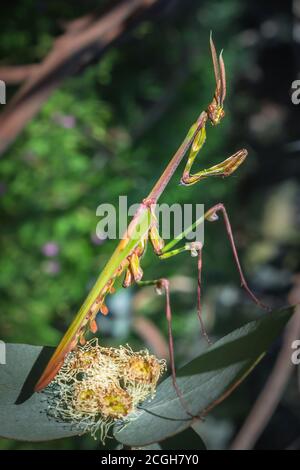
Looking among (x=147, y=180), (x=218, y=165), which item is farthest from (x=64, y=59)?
(x=147, y=180)

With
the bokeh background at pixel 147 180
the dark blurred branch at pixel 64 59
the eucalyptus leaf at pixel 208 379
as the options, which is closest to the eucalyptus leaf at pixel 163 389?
the eucalyptus leaf at pixel 208 379

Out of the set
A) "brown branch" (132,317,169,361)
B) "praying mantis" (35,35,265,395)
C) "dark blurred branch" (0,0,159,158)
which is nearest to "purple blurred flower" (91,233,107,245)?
"brown branch" (132,317,169,361)

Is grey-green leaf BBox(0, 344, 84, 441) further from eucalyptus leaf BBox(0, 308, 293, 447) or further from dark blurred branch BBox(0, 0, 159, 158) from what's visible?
dark blurred branch BBox(0, 0, 159, 158)

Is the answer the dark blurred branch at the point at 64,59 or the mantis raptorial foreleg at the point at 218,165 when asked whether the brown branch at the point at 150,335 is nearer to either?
the dark blurred branch at the point at 64,59

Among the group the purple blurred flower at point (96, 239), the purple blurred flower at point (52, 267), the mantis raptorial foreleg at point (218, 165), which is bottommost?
the purple blurred flower at point (52, 267)

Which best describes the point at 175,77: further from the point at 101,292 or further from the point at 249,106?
the point at 101,292

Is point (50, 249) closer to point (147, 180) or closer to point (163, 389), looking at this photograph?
point (147, 180)

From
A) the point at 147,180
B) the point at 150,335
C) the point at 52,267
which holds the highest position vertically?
the point at 147,180
